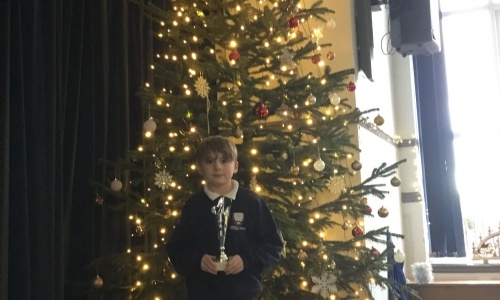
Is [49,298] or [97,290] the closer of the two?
[49,298]

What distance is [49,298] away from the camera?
231 cm

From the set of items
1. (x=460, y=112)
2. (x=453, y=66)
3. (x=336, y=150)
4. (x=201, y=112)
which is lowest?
(x=336, y=150)

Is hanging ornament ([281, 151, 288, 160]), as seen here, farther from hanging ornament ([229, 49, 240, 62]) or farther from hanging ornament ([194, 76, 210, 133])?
hanging ornament ([229, 49, 240, 62])

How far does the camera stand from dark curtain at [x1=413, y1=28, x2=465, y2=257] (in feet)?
16.9

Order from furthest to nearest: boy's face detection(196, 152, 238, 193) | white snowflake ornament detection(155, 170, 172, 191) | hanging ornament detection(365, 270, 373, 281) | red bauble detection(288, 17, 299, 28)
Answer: red bauble detection(288, 17, 299, 28) < hanging ornament detection(365, 270, 373, 281) < white snowflake ornament detection(155, 170, 172, 191) < boy's face detection(196, 152, 238, 193)

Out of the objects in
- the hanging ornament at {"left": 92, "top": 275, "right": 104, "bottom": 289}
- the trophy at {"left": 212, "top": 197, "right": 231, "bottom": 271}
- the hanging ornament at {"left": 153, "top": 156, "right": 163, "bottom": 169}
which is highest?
the hanging ornament at {"left": 153, "top": 156, "right": 163, "bottom": 169}

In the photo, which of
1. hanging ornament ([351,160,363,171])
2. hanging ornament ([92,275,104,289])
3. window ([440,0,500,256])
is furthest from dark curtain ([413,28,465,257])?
hanging ornament ([92,275,104,289])

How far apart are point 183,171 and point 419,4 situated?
8.15 ft

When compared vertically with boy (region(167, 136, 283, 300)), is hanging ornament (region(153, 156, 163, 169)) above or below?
above

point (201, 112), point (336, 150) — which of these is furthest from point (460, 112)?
point (201, 112)

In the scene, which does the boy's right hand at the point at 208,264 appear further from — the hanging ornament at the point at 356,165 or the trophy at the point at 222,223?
the hanging ornament at the point at 356,165

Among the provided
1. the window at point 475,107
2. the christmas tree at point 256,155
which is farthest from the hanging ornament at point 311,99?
the window at point 475,107

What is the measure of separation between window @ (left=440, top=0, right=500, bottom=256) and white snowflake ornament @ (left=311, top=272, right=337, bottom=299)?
10.7 feet

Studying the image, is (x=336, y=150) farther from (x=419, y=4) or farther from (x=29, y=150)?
(x=419, y=4)
